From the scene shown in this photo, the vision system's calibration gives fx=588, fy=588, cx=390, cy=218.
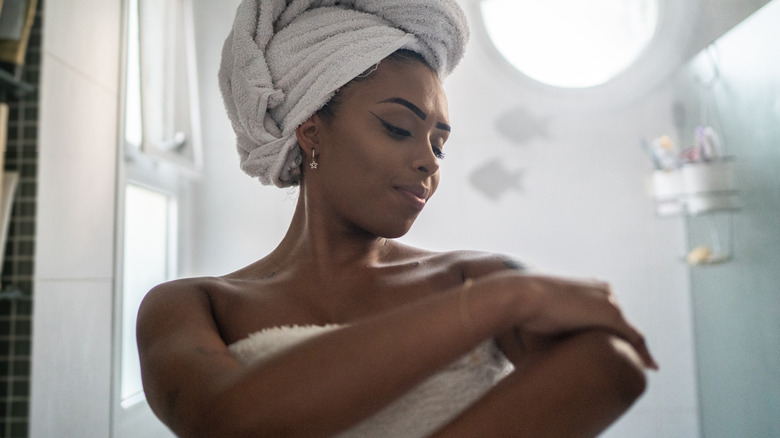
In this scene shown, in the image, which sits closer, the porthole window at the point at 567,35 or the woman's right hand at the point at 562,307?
the woman's right hand at the point at 562,307

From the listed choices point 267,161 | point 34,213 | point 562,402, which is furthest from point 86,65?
point 562,402

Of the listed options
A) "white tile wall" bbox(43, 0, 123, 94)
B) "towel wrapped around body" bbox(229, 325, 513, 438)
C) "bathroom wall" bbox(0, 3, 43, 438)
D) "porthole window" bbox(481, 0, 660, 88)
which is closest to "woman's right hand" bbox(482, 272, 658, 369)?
"towel wrapped around body" bbox(229, 325, 513, 438)

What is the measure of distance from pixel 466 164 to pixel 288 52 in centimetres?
93

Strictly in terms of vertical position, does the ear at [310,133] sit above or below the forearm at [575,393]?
above

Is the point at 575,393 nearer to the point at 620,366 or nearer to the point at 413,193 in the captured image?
the point at 620,366

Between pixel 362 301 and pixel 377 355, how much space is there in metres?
0.30

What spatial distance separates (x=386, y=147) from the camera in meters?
0.67

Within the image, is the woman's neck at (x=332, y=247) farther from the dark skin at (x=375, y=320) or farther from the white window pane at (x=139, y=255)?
the white window pane at (x=139, y=255)

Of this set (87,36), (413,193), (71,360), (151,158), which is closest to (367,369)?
(413,193)

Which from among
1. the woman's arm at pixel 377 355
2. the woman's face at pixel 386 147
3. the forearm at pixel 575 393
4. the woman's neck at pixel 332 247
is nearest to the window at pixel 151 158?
the woman's neck at pixel 332 247

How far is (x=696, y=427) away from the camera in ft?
4.93

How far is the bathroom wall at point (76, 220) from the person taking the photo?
935 mm

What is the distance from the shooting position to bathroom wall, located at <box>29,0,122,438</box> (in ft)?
3.07

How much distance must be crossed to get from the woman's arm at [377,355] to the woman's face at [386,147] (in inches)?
9.2
